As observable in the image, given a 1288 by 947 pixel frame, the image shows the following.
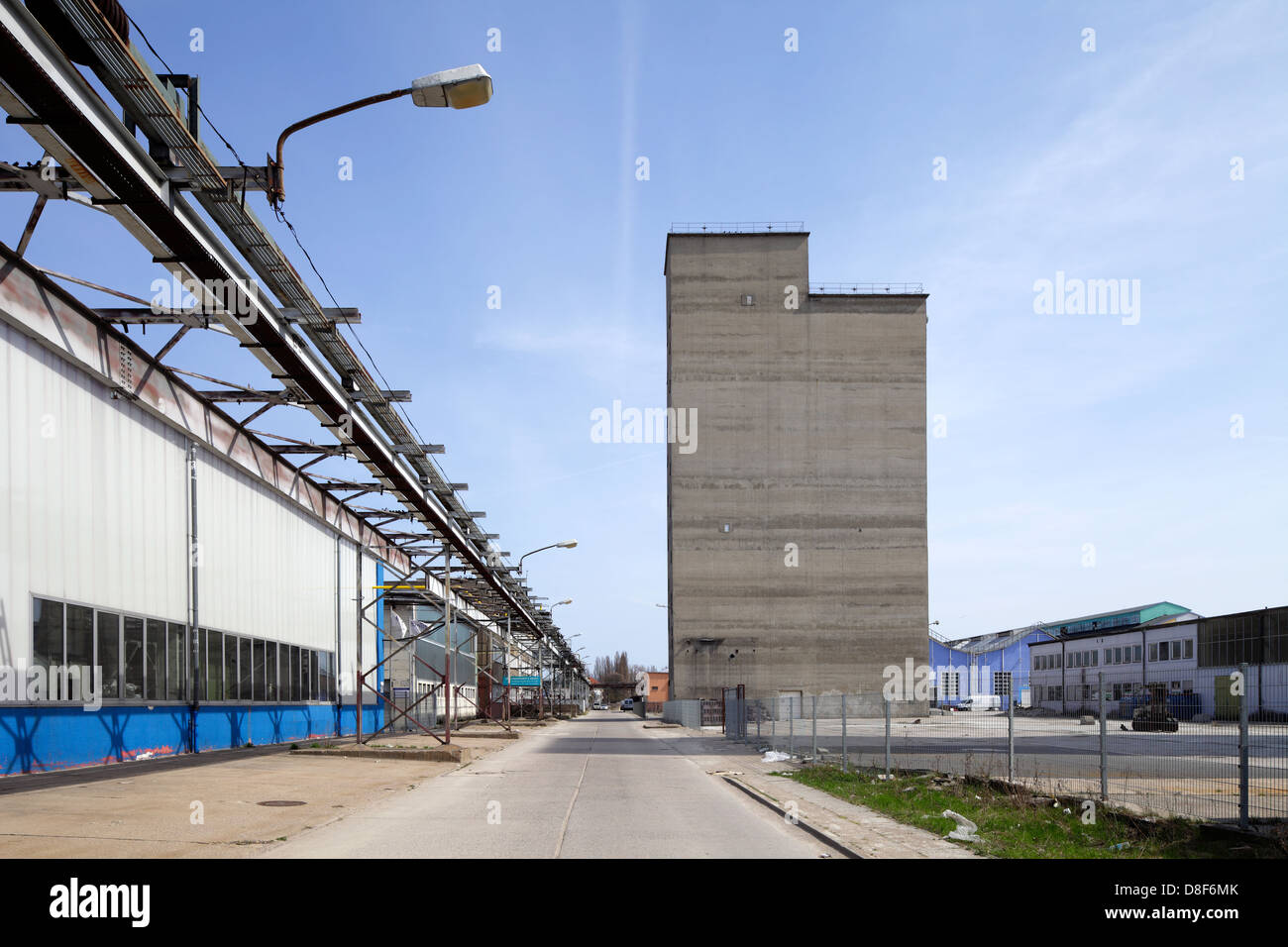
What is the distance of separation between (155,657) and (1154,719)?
1991cm

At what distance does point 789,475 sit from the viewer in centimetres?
8200

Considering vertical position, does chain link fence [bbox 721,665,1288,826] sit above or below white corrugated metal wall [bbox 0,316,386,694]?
below

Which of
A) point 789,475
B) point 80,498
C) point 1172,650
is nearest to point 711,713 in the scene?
point 789,475

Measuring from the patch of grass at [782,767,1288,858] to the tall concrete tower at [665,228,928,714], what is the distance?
6223 centimetres

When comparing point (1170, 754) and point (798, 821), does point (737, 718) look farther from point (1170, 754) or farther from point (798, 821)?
point (1170, 754)

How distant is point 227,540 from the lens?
28.4 m

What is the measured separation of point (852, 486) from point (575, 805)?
67160mm

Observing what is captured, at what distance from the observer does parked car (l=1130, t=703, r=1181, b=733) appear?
1374 cm

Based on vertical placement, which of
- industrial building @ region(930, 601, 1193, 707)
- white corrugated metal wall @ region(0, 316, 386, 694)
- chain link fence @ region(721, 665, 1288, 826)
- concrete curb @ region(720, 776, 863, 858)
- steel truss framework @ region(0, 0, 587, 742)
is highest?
steel truss framework @ region(0, 0, 587, 742)

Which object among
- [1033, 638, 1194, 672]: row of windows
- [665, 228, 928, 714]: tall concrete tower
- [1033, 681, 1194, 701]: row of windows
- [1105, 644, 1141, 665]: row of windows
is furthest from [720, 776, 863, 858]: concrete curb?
[665, 228, 928, 714]: tall concrete tower

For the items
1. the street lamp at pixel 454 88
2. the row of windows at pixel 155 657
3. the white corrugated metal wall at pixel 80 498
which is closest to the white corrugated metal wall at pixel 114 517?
the white corrugated metal wall at pixel 80 498

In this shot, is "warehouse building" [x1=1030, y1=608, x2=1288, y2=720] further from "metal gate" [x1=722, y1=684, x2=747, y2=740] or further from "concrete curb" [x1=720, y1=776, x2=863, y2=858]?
"metal gate" [x1=722, y1=684, x2=747, y2=740]
